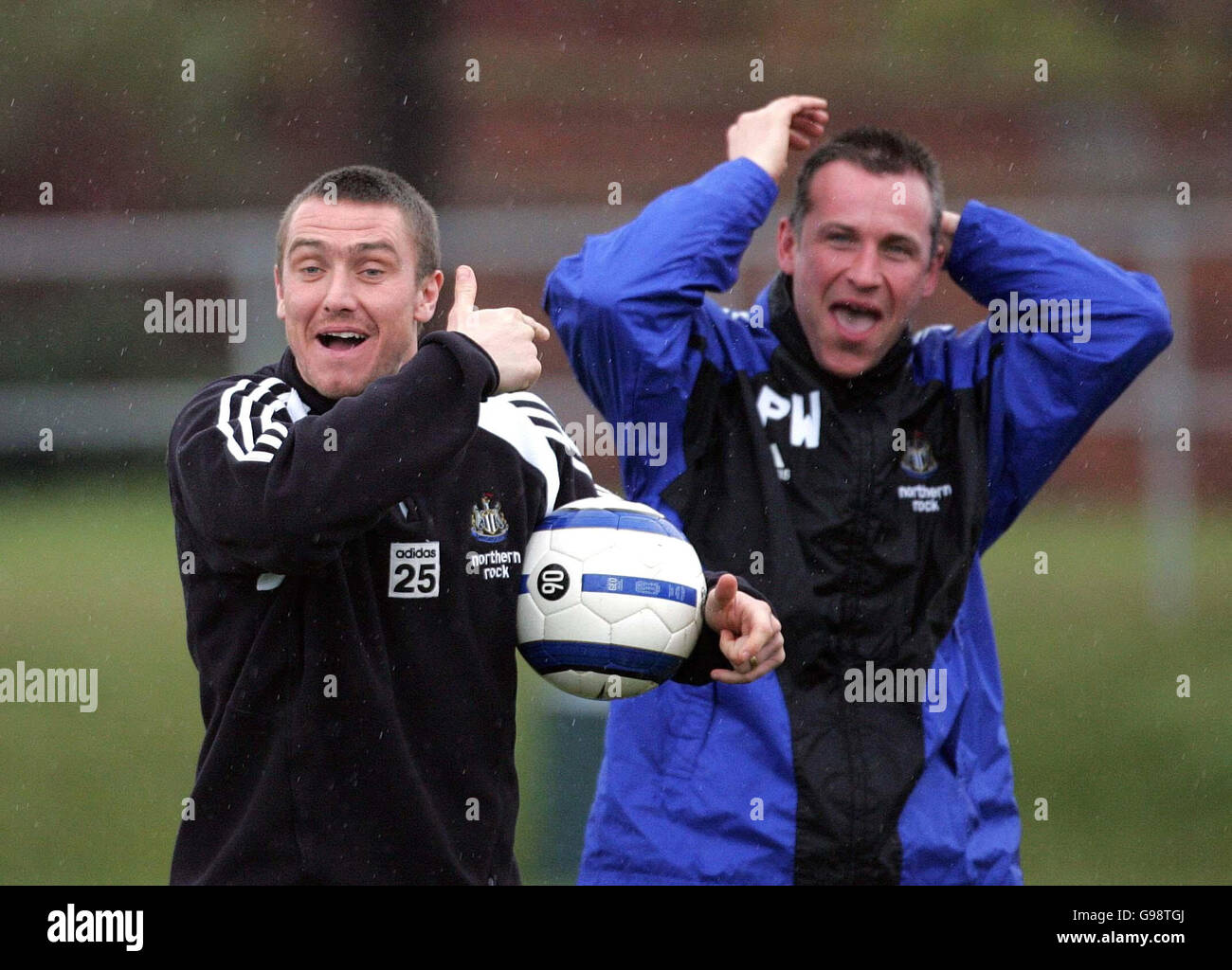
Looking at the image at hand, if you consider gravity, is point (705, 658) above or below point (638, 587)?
below

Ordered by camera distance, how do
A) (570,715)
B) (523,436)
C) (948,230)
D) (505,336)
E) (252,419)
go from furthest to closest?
(570,715)
(948,230)
(523,436)
(505,336)
(252,419)

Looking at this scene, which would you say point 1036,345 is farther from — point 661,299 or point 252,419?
point 252,419

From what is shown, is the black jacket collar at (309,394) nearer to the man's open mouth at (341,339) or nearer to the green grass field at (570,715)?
the man's open mouth at (341,339)

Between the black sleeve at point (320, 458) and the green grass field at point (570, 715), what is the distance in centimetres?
321

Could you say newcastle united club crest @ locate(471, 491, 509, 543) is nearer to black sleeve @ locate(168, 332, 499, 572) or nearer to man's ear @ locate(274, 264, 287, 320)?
black sleeve @ locate(168, 332, 499, 572)

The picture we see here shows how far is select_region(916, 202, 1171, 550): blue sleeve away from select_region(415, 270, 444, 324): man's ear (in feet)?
4.34

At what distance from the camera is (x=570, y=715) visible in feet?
20.8

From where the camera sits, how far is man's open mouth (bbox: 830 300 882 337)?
161 inches

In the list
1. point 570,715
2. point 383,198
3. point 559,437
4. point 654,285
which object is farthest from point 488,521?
point 570,715

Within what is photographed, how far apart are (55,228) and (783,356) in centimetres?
944

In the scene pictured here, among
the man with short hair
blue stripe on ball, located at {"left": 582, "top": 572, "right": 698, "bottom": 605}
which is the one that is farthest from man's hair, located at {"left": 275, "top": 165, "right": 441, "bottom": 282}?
blue stripe on ball, located at {"left": 582, "top": 572, "right": 698, "bottom": 605}

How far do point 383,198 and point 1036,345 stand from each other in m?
1.72

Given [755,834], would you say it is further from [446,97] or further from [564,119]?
[564,119]

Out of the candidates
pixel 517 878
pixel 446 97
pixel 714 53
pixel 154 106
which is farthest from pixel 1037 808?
pixel 154 106
